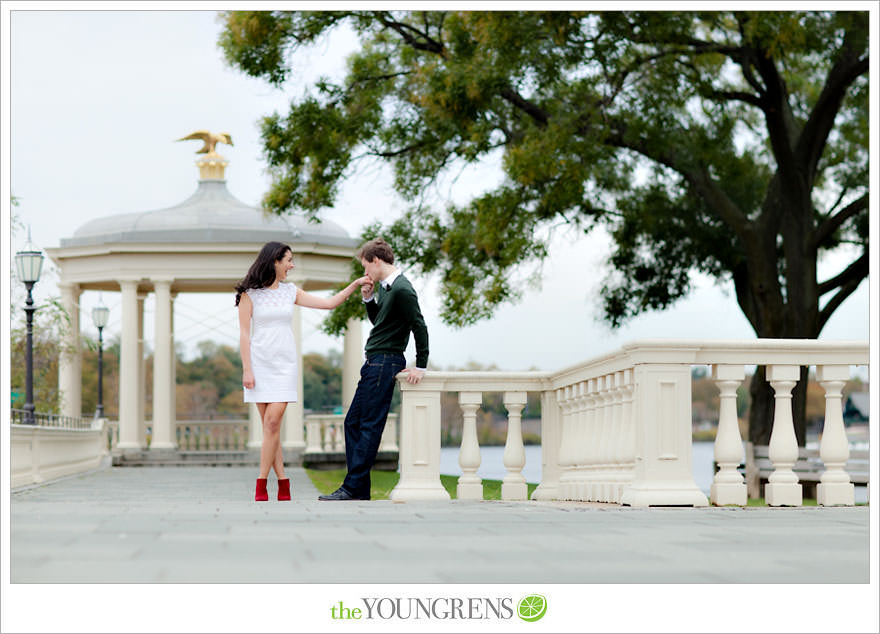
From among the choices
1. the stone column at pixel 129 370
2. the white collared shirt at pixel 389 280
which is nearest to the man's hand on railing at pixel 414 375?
the white collared shirt at pixel 389 280

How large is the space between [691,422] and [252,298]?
3097 mm

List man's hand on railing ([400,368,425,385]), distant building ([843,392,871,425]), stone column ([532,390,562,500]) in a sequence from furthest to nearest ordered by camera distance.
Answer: distant building ([843,392,871,425])
stone column ([532,390,562,500])
man's hand on railing ([400,368,425,385])

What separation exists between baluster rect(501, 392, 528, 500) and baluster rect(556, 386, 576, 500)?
29 centimetres

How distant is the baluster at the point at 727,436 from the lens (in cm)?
663

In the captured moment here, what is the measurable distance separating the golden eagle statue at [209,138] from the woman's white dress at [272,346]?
1829cm

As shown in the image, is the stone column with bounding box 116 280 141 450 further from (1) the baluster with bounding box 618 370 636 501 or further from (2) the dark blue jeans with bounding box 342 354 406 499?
(1) the baluster with bounding box 618 370 636 501

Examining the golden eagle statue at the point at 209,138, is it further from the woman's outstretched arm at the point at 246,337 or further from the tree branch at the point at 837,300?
the woman's outstretched arm at the point at 246,337

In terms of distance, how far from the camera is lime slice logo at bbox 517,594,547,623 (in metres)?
3.30

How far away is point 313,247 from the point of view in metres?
24.1

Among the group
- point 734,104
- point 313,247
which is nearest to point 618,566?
point 734,104

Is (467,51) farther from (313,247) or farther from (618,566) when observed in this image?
(618,566)

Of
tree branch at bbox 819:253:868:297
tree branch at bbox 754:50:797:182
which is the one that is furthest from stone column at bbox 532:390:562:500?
tree branch at bbox 819:253:868:297

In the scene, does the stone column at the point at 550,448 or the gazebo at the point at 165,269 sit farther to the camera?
the gazebo at the point at 165,269

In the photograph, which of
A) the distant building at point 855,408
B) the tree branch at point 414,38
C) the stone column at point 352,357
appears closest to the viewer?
the tree branch at point 414,38
